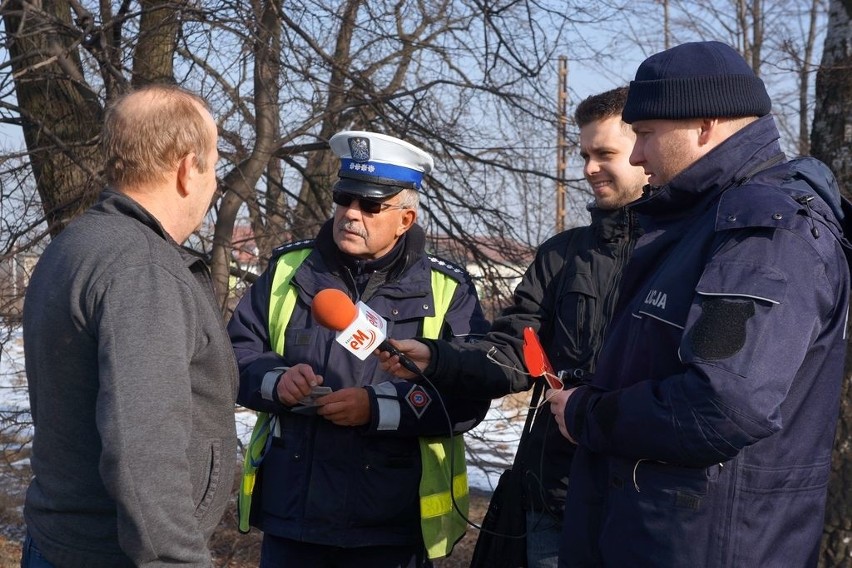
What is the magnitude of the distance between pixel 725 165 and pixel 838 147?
2.53m

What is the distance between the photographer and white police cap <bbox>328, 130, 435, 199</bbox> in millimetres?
3471

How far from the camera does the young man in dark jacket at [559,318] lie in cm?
313

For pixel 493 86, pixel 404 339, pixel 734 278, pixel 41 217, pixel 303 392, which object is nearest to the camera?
pixel 734 278

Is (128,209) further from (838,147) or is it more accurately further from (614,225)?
(838,147)

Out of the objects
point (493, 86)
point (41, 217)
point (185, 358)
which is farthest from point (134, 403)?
point (493, 86)

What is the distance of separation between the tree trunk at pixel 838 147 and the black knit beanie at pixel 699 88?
2253mm

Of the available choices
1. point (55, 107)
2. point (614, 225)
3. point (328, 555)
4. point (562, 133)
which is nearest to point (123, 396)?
point (328, 555)

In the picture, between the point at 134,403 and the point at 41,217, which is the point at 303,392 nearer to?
the point at 134,403

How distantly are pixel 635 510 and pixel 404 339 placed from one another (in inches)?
49.9

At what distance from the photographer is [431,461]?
131 inches

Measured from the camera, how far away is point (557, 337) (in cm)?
323

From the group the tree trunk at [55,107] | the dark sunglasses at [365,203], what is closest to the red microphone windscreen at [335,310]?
the dark sunglasses at [365,203]

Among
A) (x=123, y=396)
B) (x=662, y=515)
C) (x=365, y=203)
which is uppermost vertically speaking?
(x=365, y=203)

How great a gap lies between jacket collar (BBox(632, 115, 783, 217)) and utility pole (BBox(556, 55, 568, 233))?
384 cm
